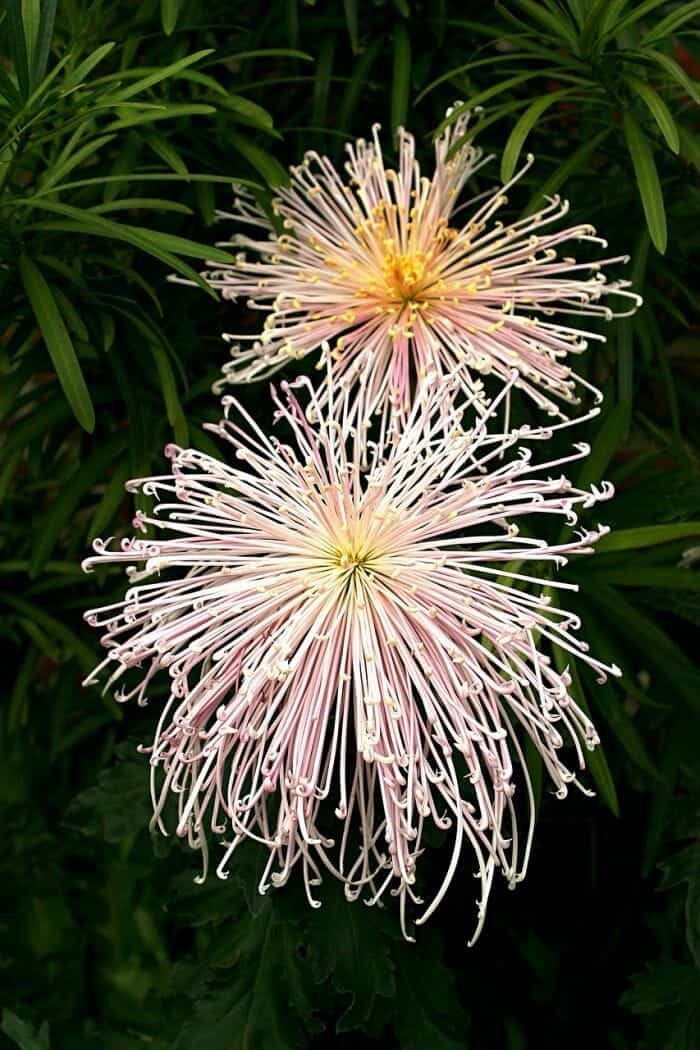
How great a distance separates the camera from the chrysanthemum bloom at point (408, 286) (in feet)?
2.57

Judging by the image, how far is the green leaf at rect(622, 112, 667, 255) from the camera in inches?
28.8

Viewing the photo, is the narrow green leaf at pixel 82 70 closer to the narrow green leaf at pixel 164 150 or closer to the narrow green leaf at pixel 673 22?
the narrow green leaf at pixel 164 150

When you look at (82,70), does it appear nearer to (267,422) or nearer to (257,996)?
(267,422)

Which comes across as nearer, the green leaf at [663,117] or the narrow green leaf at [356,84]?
the green leaf at [663,117]

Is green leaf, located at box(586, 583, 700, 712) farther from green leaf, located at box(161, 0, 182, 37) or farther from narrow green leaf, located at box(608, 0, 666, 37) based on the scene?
green leaf, located at box(161, 0, 182, 37)

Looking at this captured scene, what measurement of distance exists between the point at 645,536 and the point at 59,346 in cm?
39

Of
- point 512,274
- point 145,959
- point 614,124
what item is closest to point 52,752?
point 145,959

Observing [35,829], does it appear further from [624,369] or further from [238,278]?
[624,369]

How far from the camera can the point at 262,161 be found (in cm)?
86

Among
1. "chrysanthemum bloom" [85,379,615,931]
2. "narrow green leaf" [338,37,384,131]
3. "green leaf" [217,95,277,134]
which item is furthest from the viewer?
"narrow green leaf" [338,37,384,131]

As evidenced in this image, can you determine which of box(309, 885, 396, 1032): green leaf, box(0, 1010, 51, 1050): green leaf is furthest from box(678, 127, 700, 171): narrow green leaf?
box(0, 1010, 51, 1050): green leaf

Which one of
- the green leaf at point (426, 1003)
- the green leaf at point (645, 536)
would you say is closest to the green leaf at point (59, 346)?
the green leaf at point (645, 536)

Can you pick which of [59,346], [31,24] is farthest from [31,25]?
[59,346]

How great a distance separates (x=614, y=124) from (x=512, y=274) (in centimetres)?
17
